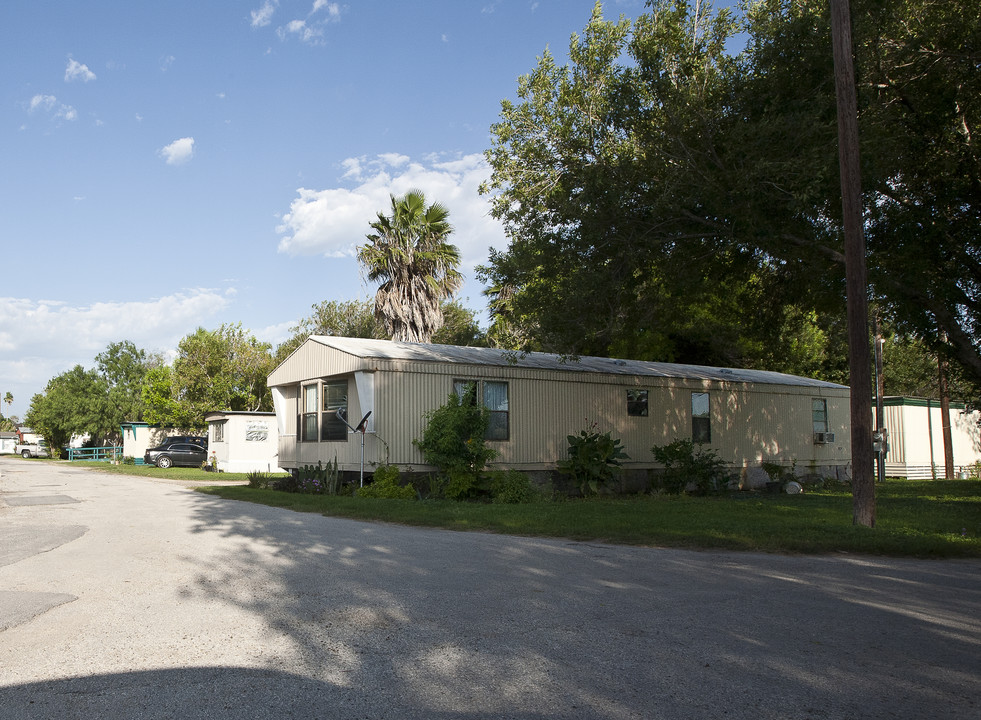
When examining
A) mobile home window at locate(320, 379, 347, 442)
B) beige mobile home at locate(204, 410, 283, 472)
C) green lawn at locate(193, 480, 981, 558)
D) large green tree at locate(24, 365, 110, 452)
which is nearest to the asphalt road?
green lawn at locate(193, 480, 981, 558)

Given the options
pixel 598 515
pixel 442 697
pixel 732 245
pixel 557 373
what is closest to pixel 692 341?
pixel 557 373

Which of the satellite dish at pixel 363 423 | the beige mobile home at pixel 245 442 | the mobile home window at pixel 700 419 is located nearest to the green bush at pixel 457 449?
the satellite dish at pixel 363 423

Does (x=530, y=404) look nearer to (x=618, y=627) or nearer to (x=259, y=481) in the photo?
(x=259, y=481)

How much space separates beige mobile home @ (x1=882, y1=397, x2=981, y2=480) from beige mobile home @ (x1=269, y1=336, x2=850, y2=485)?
575 cm

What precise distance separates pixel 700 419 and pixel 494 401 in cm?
673

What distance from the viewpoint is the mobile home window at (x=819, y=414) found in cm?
2425

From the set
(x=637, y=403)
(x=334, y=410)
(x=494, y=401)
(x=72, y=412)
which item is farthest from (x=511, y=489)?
(x=72, y=412)

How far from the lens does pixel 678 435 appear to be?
2064 centimetres

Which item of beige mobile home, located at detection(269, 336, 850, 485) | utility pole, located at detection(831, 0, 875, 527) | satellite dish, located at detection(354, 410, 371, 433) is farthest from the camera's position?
beige mobile home, located at detection(269, 336, 850, 485)

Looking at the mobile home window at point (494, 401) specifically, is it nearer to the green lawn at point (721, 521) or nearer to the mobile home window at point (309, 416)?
the green lawn at point (721, 521)

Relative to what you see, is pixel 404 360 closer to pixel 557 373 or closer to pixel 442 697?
pixel 557 373

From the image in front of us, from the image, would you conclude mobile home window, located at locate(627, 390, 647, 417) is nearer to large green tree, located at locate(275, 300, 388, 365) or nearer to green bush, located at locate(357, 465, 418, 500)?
green bush, located at locate(357, 465, 418, 500)

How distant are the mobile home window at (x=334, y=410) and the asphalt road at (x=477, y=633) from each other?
8814 millimetres

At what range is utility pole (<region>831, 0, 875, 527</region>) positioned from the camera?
10.1 metres
